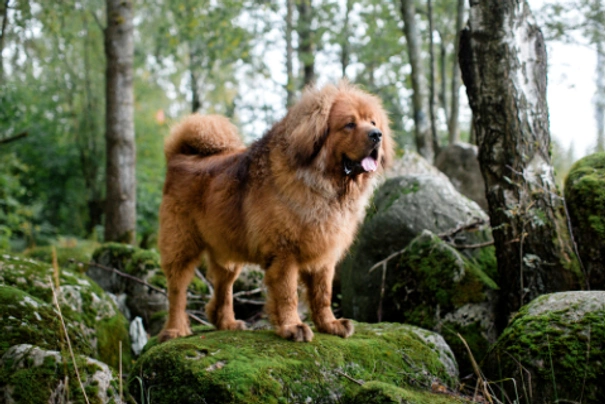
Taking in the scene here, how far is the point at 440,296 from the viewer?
529 centimetres

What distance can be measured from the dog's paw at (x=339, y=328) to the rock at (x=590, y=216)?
89.2 inches

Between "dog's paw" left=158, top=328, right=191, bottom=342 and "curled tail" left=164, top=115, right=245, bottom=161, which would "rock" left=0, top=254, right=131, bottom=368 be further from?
"curled tail" left=164, top=115, right=245, bottom=161

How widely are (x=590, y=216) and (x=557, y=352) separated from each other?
1848mm

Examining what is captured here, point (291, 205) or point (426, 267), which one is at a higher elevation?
point (291, 205)

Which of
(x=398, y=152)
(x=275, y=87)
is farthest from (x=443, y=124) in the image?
(x=398, y=152)

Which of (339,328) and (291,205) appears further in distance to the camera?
(339,328)

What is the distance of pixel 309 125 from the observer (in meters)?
4.39

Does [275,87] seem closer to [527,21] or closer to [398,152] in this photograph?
[398,152]

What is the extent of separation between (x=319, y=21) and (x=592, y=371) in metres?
14.2

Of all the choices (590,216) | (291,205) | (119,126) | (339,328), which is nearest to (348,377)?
(339,328)

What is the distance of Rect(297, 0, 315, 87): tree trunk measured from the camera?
15.6 m

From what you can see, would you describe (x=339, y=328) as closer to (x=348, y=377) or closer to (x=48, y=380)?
(x=348, y=377)

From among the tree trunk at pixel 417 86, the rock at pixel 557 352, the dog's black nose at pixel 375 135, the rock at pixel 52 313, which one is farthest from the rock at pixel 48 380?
the tree trunk at pixel 417 86

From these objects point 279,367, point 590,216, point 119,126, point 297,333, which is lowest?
point 279,367
